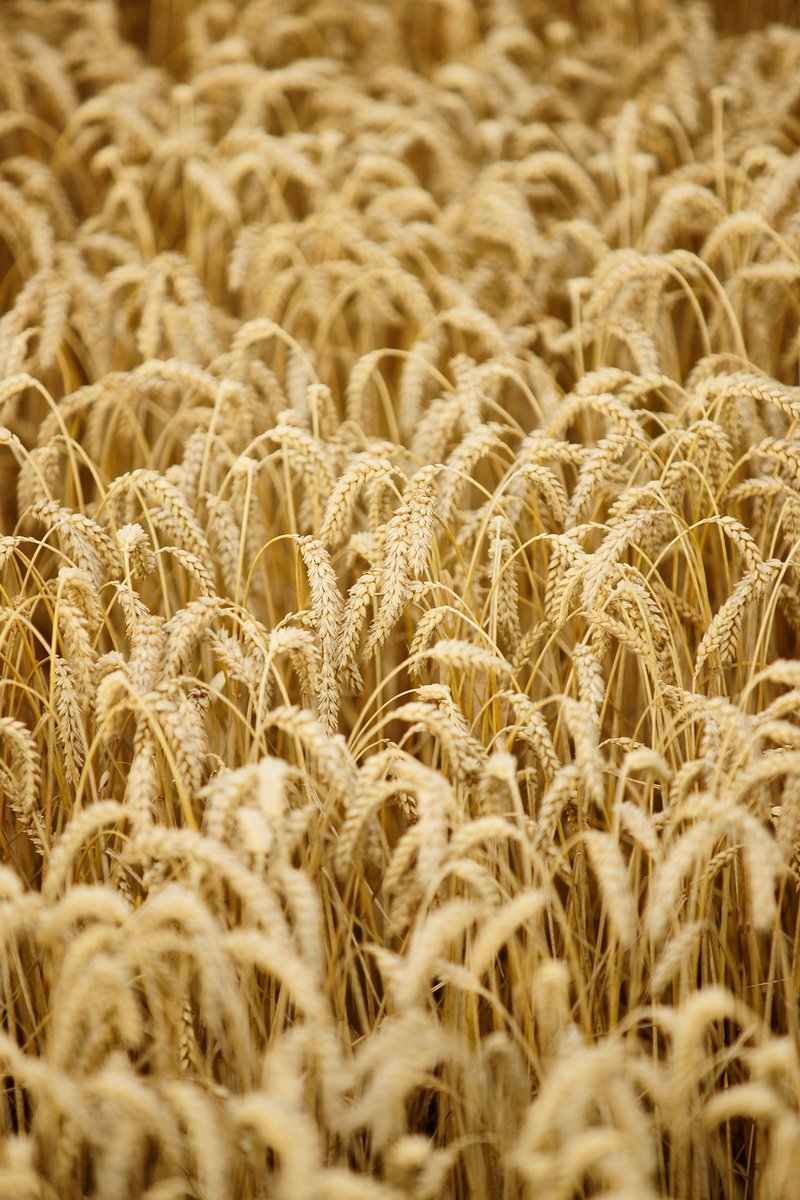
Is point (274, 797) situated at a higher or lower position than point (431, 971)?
higher

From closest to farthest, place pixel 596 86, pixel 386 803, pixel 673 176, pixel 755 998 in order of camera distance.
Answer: pixel 755 998 < pixel 386 803 < pixel 673 176 < pixel 596 86

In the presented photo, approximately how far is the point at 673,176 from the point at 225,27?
194 centimetres

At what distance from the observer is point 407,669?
1955mm

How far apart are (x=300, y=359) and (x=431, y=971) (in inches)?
53.7

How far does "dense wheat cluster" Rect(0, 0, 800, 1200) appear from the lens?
1.07 metres

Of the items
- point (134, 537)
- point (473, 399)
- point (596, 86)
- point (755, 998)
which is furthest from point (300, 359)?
point (596, 86)

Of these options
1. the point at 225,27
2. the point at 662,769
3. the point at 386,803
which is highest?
the point at 225,27

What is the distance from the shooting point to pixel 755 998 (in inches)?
54.2

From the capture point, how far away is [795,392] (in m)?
1.74

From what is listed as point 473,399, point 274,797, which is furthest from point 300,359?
point 274,797

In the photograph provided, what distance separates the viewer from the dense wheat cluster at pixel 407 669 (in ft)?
3.50

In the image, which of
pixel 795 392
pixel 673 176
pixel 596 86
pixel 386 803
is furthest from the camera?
pixel 596 86

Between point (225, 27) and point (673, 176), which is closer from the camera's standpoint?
point (673, 176)

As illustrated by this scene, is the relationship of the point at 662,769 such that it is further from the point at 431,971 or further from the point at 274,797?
the point at 274,797
